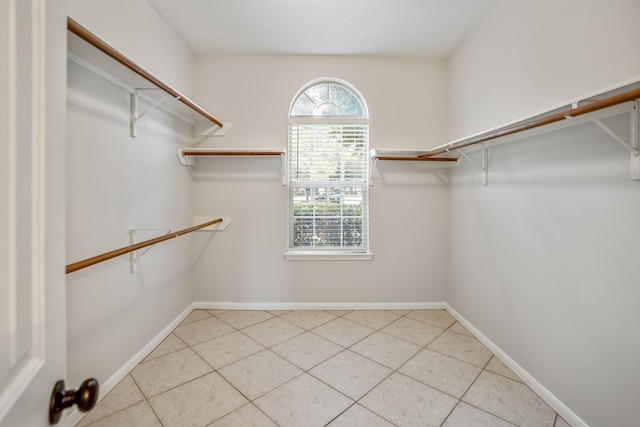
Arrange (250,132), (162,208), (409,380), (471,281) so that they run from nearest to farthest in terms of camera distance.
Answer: (409,380), (162,208), (471,281), (250,132)

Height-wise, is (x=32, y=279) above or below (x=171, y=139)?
below

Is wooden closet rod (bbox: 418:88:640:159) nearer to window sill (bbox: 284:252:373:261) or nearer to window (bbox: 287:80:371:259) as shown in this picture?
window (bbox: 287:80:371:259)

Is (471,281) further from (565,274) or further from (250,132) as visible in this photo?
(250,132)

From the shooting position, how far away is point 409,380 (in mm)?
1616

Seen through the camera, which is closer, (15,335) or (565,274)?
(15,335)

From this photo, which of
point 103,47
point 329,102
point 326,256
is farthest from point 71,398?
point 329,102

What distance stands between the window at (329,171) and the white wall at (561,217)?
100 cm

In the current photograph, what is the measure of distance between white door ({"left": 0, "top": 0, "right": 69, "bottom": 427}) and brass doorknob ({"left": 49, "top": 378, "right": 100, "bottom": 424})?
0.05 feet

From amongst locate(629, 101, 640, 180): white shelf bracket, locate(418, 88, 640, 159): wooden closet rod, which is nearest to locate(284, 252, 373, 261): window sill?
locate(418, 88, 640, 159): wooden closet rod

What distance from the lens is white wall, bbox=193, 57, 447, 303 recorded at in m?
2.56

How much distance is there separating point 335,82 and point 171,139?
1587mm

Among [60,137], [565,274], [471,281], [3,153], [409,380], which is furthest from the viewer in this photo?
[471,281]

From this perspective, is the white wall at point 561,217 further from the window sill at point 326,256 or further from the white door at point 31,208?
the white door at point 31,208

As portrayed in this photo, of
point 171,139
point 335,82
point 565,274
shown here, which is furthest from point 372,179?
point 171,139
